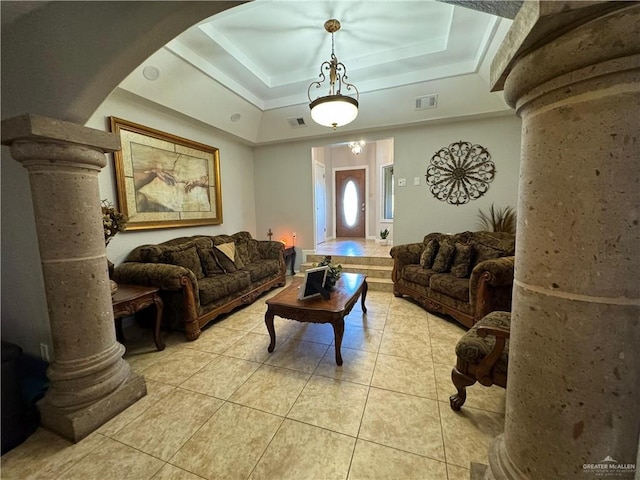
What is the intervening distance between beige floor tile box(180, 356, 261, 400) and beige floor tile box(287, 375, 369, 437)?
0.51m

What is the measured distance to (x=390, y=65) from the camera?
3256mm

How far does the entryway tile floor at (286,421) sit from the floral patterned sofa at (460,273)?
0.52 metres

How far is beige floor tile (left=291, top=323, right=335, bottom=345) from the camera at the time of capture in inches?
102

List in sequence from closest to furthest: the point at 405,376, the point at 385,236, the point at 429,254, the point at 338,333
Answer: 1. the point at 405,376
2. the point at 338,333
3. the point at 429,254
4. the point at 385,236

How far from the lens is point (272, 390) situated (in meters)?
1.86

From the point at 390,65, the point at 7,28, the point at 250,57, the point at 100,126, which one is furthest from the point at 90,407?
the point at 390,65

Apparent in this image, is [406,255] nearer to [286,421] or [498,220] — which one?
[498,220]

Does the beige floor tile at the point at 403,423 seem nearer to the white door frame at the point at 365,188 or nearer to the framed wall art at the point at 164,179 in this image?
the framed wall art at the point at 164,179

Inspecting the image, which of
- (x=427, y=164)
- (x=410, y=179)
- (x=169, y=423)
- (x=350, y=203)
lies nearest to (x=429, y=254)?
(x=410, y=179)

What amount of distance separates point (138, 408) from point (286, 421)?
3.34ft

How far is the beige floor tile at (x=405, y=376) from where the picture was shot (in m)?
1.85

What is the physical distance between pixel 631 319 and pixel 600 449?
13.4 inches

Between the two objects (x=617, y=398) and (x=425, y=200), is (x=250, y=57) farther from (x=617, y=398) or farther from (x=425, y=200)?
(x=617, y=398)

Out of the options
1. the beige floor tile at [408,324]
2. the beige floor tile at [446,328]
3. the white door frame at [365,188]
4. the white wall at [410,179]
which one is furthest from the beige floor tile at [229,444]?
the white door frame at [365,188]
